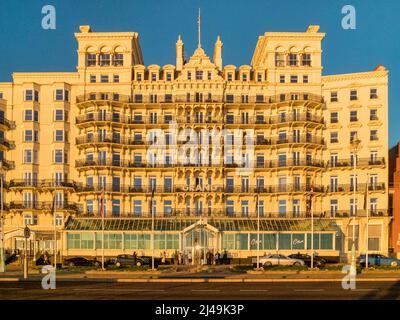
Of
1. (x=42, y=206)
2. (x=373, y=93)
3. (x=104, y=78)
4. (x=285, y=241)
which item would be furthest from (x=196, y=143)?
(x=373, y=93)

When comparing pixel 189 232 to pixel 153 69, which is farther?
pixel 153 69

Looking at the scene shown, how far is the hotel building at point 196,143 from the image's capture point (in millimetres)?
60050

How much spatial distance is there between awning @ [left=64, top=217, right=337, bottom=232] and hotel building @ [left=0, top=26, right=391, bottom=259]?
0.84ft

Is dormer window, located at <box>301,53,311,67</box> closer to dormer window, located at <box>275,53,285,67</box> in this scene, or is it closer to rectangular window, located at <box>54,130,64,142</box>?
dormer window, located at <box>275,53,285,67</box>

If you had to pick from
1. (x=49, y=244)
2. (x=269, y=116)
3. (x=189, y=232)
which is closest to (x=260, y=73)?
(x=269, y=116)

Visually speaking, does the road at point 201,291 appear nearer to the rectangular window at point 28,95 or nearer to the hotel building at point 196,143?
the hotel building at point 196,143

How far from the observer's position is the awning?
188ft

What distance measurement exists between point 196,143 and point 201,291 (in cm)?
3358

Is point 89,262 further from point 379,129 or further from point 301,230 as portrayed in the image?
point 379,129

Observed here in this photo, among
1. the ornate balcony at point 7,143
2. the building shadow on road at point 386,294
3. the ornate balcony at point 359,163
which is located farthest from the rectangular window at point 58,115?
the building shadow on road at point 386,294

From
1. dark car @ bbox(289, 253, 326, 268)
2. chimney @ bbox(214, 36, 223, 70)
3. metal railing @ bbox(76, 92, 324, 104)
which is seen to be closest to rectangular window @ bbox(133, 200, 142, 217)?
metal railing @ bbox(76, 92, 324, 104)
